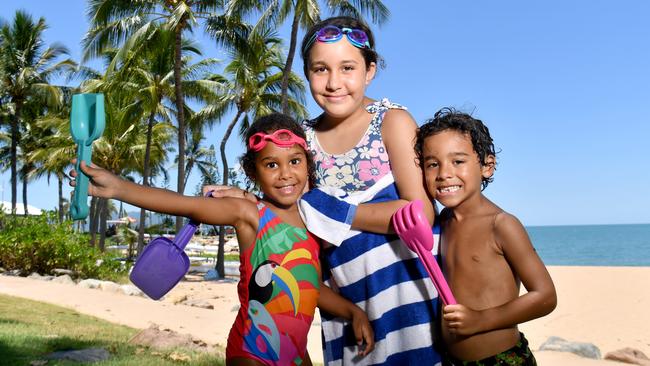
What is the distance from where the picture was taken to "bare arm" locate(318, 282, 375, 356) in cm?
207

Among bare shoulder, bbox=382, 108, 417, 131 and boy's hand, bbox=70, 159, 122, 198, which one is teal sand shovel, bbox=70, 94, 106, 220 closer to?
boy's hand, bbox=70, 159, 122, 198

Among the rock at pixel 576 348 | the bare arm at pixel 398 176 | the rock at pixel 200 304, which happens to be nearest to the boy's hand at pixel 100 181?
the bare arm at pixel 398 176

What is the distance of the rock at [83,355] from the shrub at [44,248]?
324 inches

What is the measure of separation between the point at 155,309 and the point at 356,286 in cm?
827

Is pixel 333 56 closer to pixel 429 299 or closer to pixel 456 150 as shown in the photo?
pixel 456 150

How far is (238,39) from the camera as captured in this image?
17.6 m

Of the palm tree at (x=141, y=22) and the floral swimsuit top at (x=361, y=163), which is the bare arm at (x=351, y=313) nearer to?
the floral swimsuit top at (x=361, y=163)

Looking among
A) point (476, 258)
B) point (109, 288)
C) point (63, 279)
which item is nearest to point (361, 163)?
point (476, 258)

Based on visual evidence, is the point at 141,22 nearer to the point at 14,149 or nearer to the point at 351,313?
the point at 14,149

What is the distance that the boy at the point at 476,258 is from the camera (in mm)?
1940

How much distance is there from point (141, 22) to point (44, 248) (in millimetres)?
7550

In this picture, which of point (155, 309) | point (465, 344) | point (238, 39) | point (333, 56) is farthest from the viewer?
point (238, 39)

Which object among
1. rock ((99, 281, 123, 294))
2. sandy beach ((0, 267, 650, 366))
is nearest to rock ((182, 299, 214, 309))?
sandy beach ((0, 267, 650, 366))

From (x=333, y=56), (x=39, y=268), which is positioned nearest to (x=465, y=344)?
(x=333, y=56)
